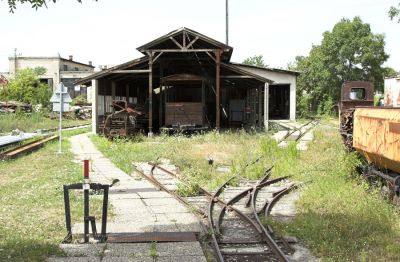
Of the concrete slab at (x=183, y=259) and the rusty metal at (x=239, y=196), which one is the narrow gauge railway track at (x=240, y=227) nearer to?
the rusty metal at (x=239, y=196)

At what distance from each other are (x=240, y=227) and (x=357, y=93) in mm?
6952

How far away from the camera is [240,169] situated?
14148 millimetres

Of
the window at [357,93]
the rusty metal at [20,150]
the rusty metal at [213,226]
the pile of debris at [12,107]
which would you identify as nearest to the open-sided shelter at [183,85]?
the rusty metal at [20,150]

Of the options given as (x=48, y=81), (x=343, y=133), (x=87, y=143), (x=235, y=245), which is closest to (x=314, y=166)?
(x=343, y=133)

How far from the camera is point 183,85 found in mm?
27844

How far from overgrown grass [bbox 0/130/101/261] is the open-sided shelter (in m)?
10.5

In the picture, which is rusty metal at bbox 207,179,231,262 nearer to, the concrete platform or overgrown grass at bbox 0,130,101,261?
the concrete platform

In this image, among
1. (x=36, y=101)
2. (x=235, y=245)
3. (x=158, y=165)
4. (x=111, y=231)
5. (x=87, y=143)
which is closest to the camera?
(x=235, y=245)

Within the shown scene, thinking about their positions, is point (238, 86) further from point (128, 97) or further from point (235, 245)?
point (235, 245)

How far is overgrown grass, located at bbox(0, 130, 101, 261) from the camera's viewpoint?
6337 mm

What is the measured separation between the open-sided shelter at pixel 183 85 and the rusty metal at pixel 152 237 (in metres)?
17.8

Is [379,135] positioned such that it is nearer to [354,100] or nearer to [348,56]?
[354,100]

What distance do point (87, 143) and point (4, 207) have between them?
14960mm

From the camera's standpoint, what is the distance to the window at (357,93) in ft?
43.2
